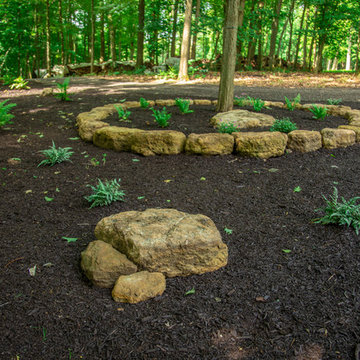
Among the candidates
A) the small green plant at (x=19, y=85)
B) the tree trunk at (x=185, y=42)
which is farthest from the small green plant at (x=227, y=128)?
the tree trunk at (x=185, y=42)

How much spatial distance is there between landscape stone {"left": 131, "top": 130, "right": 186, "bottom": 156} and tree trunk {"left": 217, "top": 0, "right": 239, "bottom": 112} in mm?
1738

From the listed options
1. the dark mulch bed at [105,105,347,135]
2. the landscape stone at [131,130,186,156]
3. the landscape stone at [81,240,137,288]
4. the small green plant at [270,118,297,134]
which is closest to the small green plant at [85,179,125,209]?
the landscape stone at [81,240,137,288]

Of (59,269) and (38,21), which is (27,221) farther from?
(38,21)

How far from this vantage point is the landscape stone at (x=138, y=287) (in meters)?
1.85

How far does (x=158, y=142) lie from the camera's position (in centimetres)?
404

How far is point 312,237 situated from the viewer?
8.03ft

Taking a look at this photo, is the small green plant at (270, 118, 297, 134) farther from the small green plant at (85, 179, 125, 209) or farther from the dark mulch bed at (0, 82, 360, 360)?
the small green plant at (85, 179, 125, 209)

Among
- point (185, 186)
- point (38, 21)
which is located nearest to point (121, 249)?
point (185, 186)

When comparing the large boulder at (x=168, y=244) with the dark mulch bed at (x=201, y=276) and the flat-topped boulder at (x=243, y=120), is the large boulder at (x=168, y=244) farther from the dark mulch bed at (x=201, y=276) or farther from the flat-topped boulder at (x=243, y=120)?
the flat-topped boulder at (x=243, y=120)


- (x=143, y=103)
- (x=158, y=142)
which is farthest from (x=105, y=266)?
(x=143, y=103)

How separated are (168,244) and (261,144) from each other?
7.63 ft

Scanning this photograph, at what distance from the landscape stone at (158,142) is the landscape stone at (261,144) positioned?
754 mm

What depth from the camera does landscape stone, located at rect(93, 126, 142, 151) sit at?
416 centimetres

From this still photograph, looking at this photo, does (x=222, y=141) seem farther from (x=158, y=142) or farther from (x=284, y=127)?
(x=284, y=127)
